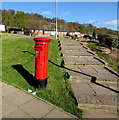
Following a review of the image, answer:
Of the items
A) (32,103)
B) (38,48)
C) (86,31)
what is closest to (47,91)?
(32,103)

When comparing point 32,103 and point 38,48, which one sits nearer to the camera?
point 32,103

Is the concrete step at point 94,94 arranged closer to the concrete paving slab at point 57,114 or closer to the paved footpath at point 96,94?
the paved footpath at point 96,94

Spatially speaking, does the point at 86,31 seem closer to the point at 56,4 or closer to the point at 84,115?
the point at 56,4

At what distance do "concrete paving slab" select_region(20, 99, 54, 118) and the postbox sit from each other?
0.69 meters

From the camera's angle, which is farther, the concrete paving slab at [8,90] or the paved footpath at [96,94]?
the concrete paving slab at [8,90]

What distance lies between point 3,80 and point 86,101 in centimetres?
280

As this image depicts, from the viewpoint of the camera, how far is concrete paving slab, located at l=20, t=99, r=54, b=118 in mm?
2298

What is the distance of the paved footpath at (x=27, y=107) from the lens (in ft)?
7.43

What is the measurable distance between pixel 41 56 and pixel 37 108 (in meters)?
1.39

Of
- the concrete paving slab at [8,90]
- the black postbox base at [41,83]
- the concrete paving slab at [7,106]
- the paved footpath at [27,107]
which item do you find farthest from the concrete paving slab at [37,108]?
the concrete paving slab at [8,90]

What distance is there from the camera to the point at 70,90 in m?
3.33

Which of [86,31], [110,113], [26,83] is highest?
[86,31]

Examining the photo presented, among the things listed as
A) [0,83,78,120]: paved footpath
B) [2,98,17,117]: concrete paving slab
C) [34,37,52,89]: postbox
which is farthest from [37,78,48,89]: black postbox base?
[2,98,17,117]: concrete paving slab

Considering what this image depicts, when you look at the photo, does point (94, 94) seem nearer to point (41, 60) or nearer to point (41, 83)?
point (41, 83)
